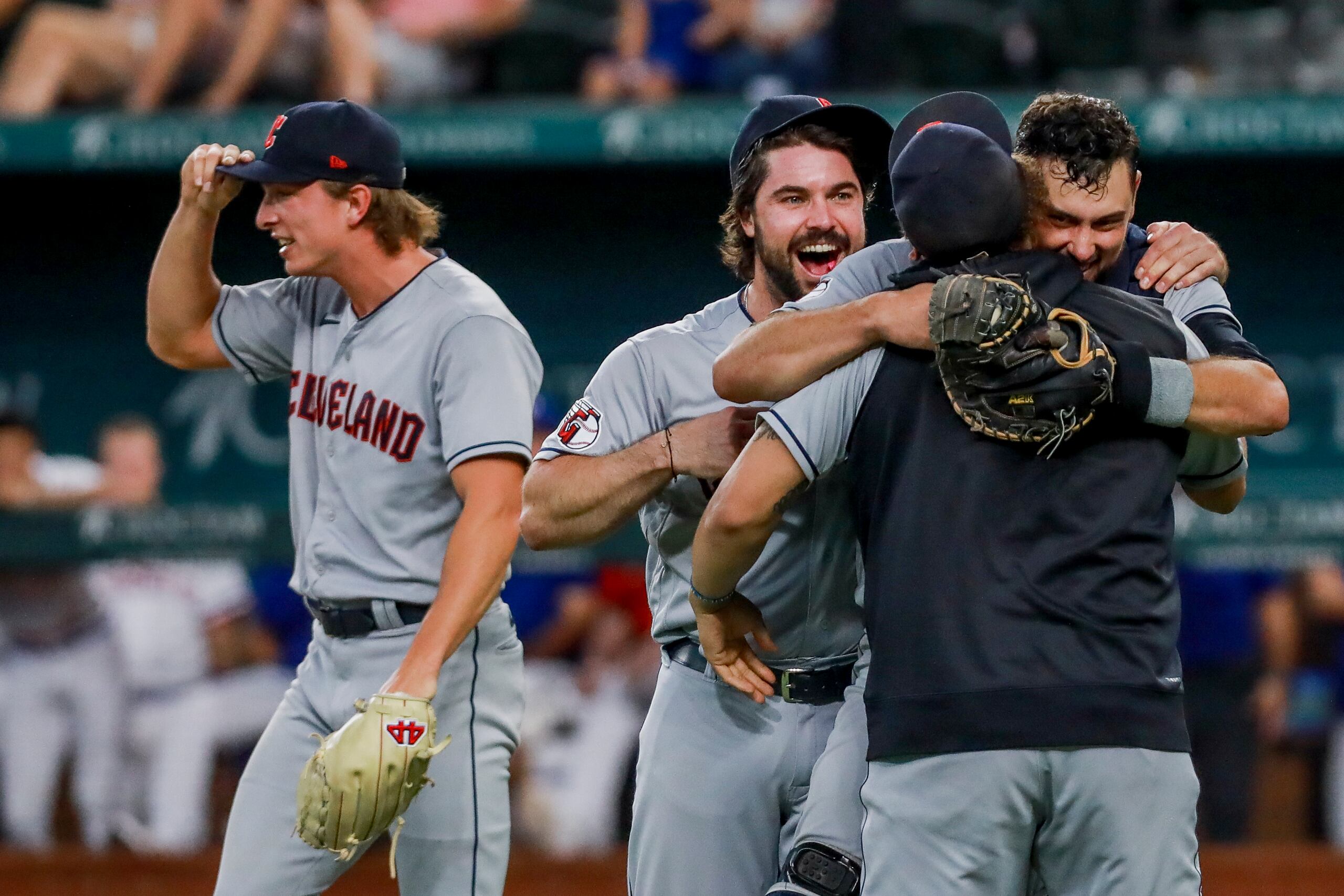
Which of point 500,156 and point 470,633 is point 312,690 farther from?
point 500,156

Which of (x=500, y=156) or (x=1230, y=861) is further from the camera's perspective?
(x=500, y=156)

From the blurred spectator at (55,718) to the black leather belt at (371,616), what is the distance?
293cm

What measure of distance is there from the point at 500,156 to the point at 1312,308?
4.21 metres

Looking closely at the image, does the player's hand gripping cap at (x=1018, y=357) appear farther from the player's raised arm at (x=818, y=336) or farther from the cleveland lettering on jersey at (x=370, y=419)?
the cleveland lettering on jersey at (x=370, y=419)

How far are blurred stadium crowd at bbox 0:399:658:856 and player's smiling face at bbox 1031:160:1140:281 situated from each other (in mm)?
3403

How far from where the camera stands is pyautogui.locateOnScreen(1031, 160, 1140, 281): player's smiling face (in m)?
2.33

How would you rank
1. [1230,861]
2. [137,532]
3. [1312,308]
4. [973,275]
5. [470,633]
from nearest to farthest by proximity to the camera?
[973,275] → [470,633] → [1230,861] → [137,532] → [1312,308]

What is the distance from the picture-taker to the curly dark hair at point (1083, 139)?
2324 millimetres

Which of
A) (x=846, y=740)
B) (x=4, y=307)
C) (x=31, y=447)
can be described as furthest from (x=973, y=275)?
(x=4, y=307)

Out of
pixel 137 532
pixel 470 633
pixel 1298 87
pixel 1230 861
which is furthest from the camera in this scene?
pixel 1298 87

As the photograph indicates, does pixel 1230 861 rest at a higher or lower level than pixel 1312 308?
lower

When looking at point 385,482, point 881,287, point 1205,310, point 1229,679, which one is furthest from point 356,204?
point 1229,679

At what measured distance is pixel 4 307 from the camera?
880 cm

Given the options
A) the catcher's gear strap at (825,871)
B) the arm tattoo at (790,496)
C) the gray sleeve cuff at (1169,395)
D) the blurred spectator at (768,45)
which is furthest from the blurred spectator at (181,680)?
the gray sleeve cuff at (1169,395)
